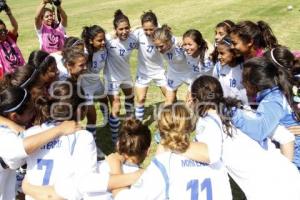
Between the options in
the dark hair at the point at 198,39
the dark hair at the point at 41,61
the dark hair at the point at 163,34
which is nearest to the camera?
the dark hair at the point at 41,61

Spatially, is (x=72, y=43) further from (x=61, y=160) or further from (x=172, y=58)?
(x=61, y=160)

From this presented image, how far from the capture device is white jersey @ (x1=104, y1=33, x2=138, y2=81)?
300 inches

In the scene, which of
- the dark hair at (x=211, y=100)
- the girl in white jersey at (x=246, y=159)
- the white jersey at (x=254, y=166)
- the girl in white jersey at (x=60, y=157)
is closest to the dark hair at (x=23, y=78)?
the girl in white jersey at (x=60, y=157)

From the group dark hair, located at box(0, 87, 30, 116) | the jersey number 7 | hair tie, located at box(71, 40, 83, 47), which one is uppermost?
hair tie, located at box(71, 40, 83, 47)

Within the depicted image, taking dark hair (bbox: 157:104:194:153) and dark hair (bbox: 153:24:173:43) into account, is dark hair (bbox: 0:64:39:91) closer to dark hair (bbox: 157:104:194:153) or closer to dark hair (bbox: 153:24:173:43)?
dark hair (bbox: 157:104:194:153)

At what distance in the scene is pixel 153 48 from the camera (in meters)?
7.91

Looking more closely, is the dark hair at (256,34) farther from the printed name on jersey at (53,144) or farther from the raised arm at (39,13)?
the raised arm at (39,13)

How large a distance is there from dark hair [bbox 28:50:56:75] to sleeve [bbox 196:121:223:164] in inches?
105

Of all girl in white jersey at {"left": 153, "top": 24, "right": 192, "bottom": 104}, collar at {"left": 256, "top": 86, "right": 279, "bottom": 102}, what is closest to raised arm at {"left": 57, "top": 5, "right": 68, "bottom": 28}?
girl in white jersey at {"left": 153, "top": 24, "right": 192, "bottom": 104}

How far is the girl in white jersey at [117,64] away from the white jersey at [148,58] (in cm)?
15

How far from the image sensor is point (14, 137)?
3637 millimetres

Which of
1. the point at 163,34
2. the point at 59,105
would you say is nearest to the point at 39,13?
the point at 163,34

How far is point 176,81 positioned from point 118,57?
4.07 ft

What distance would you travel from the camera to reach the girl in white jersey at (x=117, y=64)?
24.6 feet
